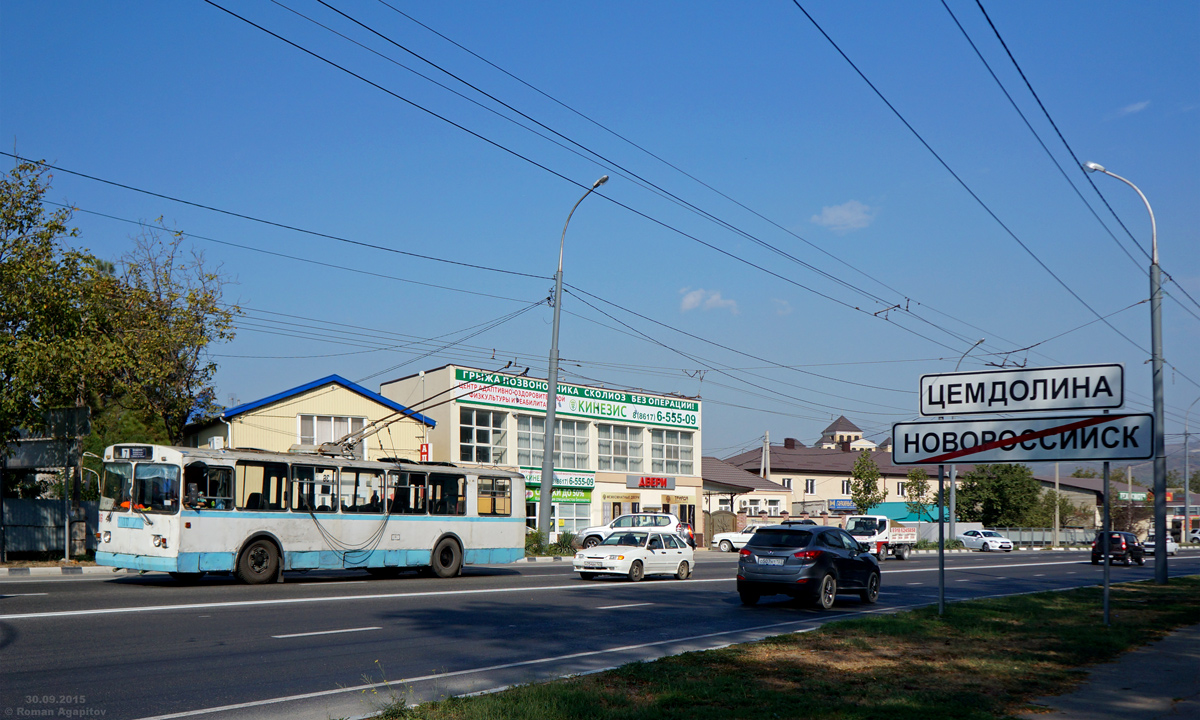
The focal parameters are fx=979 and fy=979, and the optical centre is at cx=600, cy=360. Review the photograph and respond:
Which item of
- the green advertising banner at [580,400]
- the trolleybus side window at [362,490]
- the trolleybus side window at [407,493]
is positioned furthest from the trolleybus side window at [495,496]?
the green advertising banner at [580,400]

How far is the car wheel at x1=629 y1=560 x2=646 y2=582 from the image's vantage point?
24.6 m

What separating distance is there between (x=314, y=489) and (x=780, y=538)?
33.7 ft

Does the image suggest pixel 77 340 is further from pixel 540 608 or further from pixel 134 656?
pixel 134 656

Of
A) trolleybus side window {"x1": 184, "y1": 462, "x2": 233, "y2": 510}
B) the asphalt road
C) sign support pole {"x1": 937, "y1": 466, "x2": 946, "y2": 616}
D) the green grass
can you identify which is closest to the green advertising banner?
trolleybus side window {"x1": 184, "y1": 462, "x2": 233, "y2": 510}

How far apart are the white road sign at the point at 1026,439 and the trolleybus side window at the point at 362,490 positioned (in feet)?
41.7

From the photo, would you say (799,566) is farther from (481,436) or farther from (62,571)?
(481,436)

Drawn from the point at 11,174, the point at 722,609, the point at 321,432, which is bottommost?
the point at 722,609

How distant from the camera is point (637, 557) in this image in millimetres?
24703

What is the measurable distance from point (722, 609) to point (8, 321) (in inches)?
729

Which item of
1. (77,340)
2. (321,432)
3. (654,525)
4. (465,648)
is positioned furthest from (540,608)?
(321,432)

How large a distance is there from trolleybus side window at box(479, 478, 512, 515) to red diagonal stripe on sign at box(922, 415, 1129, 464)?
13648mm

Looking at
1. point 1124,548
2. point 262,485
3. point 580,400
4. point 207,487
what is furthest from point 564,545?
point 1124,548

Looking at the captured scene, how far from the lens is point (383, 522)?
75.8 feet

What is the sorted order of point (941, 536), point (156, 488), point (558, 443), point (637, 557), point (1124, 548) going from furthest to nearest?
point (558, 443) → point (1124, 548) → point (637, 557) → point (156, 488) → point (941, 536)
